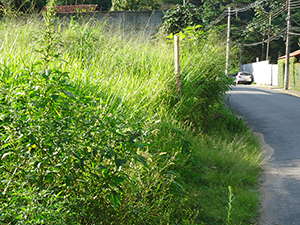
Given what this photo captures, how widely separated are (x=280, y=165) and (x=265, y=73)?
30941mm

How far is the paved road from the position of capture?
3.95 meters

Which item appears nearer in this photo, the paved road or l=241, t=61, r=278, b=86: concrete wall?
the paved road

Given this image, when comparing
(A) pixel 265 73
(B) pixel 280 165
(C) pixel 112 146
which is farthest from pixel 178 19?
(A) pixel 265 73

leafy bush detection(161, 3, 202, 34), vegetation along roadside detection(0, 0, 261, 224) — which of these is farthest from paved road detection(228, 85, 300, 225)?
leafy bush detection(161, 3, 202, 34)

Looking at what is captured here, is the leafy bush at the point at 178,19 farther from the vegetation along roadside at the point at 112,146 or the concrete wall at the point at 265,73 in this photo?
the concrete wall at the point at 265,73

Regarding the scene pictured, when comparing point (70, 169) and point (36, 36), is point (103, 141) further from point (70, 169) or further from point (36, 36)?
point (36, 36)

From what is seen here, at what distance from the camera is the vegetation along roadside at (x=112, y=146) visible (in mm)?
2359

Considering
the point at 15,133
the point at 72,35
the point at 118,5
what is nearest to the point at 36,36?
the point at 72,35

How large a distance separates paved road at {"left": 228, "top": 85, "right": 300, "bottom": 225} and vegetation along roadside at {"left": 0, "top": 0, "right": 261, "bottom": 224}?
0.23 meters

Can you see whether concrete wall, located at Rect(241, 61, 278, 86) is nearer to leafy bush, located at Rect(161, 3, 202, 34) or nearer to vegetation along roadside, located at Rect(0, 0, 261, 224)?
leafy bush, located at Rect(161, 3, 202, 34)

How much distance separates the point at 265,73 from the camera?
112 feet

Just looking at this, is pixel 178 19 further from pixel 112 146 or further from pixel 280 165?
pixel 112 146

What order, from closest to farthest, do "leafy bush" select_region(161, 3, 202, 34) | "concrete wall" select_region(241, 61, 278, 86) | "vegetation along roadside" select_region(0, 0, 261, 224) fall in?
"vegetation along roadside" select_region(0, 0, 261, 224), "leafy bush" select_region(161, 3, 202, 34), "concrete wall" select_region(241, 61, 278, 86)

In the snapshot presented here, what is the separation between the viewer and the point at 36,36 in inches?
263
